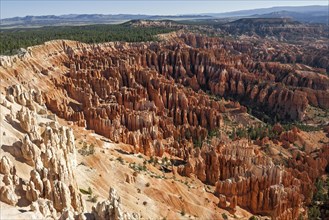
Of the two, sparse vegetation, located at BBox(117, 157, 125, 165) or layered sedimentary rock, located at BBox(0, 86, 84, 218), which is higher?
layered sedimentary rock, located at BBox(0, 86, 84, 218)

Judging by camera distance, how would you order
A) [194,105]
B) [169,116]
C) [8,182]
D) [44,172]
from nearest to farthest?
1. [8,182]
2. [44,172]
3. [169,116]
4. [194,105]

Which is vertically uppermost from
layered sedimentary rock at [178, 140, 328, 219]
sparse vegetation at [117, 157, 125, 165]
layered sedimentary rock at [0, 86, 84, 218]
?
layered sedimentary rock at [0, 86, 84, 218]

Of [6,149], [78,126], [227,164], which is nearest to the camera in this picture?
[6,149]

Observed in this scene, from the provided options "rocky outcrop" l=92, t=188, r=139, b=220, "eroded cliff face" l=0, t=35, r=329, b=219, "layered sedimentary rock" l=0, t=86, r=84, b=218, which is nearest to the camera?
"rocky outcrop" l=92, t=188, r=139, b=220

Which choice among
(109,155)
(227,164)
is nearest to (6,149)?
(109,155)

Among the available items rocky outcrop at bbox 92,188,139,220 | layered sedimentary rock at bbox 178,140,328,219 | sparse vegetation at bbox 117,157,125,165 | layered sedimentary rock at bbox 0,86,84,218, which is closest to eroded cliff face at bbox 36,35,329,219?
layered sedimentary rock at bbox 178,140,328,219

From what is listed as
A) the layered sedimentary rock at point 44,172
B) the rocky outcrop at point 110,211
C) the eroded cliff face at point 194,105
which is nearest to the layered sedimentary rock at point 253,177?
the eroded cliff face at point 194,105

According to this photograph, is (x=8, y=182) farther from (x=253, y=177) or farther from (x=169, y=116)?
(x=169, y=116)

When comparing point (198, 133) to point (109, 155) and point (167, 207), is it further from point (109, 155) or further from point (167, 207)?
point (167, 207)

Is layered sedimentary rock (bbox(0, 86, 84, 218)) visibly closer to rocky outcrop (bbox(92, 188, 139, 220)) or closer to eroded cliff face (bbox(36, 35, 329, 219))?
rocky outcrop (bbox(92, 188, 139, 220))

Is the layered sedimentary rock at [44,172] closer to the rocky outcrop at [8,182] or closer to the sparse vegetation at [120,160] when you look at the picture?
the rocky outcrop at [8,182]

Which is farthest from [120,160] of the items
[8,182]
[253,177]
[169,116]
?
[169,116]
